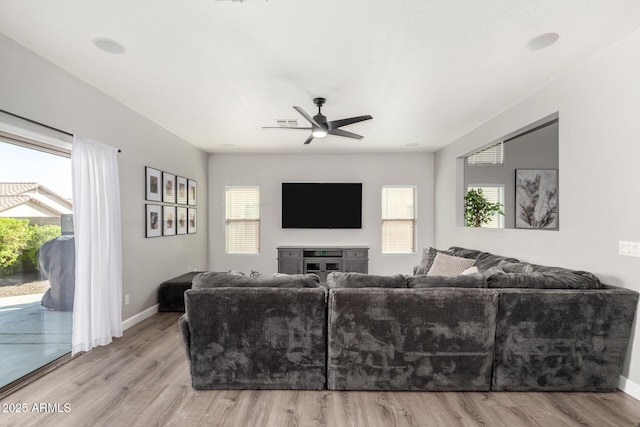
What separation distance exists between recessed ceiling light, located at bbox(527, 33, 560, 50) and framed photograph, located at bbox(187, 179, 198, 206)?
5.15 metres

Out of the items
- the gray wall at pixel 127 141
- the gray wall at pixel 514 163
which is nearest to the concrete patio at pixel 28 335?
the gray wall at pixel 127 141

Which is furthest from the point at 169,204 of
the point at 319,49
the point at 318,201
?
the point at 319,49

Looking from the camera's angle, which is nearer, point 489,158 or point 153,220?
point 153,220

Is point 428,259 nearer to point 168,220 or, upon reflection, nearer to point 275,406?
point 275,406

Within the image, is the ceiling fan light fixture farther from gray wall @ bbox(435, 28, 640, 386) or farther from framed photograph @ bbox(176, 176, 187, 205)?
framed photograph @ bbox(176, 176, 187, 205)

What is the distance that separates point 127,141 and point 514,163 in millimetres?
5954

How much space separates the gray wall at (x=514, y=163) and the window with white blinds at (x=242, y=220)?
3.96 metres

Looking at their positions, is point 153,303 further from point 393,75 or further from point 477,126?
point 477,126

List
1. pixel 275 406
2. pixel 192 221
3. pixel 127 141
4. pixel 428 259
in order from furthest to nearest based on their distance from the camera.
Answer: pixel 192 221, pixel 428 259, pixel 127 141, pixel 275 406

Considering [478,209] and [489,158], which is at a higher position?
[489,158]

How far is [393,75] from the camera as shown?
323 centimetres

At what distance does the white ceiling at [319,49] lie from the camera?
2.23 metres

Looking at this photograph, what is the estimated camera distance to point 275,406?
240 centimetres

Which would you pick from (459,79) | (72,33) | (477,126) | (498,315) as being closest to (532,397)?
(498,315)
